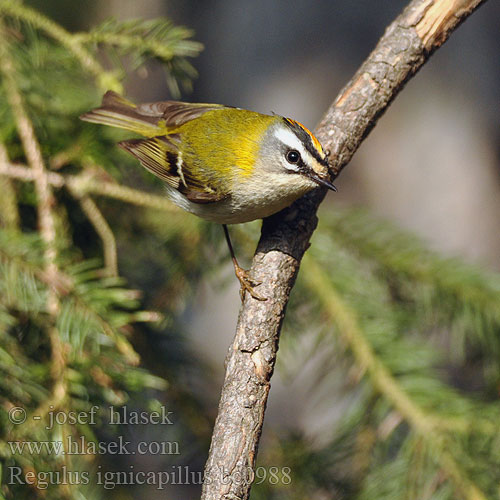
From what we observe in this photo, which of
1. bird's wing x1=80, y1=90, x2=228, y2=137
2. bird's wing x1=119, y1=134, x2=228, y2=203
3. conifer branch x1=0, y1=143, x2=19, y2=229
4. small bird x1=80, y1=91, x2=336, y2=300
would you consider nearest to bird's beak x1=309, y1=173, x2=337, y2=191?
small bird x1=80, y1=91, x2=336, y2=300

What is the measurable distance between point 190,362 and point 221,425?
692mm

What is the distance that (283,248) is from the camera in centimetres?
105

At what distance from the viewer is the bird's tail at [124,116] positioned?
4.68ft

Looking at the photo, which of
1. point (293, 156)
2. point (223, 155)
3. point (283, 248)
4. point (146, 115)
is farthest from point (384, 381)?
point (146, 115)

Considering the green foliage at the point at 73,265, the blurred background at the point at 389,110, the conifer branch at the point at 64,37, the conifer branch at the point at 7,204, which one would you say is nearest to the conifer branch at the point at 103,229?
the green foliage at the point at 73,265

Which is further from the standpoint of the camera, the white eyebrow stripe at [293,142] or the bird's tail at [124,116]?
the bird's tail at [124,116]

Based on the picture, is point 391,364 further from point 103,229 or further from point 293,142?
point 103,229

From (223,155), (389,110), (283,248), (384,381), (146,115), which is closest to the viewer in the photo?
(283,248)

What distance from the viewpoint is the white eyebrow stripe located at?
1.16m

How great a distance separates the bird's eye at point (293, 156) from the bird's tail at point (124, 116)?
427mm

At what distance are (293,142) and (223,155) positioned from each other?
0.21 meters

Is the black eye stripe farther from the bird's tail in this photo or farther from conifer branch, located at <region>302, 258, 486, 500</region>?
the bird's tail

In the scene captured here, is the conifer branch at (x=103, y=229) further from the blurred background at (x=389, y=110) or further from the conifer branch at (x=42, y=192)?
the blurred background at (x=389, y=110)

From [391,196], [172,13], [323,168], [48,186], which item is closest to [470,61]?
[391,196]
